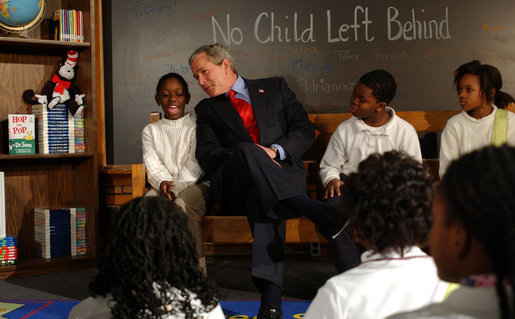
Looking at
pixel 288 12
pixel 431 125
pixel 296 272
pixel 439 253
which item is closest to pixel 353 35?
pixel 288 12

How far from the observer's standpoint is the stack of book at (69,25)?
388 cm

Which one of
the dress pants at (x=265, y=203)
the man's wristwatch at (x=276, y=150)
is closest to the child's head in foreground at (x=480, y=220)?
the dress pants at (x=265, y=203)

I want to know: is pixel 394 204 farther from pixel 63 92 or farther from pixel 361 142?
pixel 63 92

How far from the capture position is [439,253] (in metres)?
0.72

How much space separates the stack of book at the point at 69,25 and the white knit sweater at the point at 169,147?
0.89 m

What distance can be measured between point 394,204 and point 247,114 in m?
2.00

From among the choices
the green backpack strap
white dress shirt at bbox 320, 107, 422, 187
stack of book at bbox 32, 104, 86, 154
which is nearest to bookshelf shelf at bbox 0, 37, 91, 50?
stack of book at bbox 32, 104, 86, 154

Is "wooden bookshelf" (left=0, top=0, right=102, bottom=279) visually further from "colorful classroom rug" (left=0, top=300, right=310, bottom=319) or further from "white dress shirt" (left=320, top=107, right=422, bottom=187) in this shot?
"white dress shirt" (left=320, top=107, right=422, bottom=187)

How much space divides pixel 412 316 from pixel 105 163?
153 inches

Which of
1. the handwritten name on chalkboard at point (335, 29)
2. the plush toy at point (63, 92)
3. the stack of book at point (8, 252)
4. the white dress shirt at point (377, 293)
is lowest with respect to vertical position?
the stack of book at point (8, 252)

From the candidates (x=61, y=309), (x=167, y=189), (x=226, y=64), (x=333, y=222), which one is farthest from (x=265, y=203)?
(x=61, y=309)

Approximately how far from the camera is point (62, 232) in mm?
3912

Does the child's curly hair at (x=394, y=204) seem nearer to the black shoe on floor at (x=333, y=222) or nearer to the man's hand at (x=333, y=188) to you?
the black shoe on floor at (x=333, y=222)

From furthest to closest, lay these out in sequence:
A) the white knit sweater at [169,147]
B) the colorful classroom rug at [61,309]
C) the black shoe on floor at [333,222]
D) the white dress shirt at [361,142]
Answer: the white knit sweater at [169,147], the white dress shirt at [361,142], the colorful classroom rug at [61,309], the black shoe on floor at [333,222]
